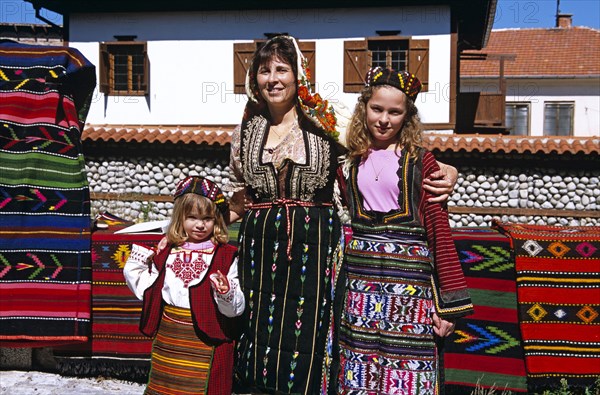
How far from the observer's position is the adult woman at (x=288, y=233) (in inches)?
102

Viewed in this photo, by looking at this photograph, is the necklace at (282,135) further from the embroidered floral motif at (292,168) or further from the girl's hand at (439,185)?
the girl's hand at (439,185)

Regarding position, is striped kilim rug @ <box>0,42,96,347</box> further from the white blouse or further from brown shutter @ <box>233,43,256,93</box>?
brown shutter @ <box>233,43,256,93</box>

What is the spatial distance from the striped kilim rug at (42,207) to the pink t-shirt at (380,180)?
7.38ft

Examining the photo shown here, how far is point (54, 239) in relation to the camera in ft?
12.6

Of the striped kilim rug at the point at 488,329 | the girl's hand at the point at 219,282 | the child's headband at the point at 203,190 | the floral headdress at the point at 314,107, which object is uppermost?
the floral headdress at the point at 314,107

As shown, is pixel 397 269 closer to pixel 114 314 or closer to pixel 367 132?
Answer: pixel 367 132

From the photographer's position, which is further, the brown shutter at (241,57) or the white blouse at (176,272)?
the brown shutter at (241,57)

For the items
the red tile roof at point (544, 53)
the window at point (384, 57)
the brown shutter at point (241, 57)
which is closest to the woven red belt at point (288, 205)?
the window at point (384, 57)

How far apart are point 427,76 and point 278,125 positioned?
12.9 meters

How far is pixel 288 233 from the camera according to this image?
2.62 m

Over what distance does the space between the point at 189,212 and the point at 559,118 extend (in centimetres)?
2682

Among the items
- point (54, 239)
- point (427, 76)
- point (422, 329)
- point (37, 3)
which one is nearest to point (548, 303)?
point (422, 329)

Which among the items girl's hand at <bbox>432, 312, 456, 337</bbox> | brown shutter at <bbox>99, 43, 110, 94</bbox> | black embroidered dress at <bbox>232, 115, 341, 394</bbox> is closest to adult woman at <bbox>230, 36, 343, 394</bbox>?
black embroidered dress at <bbox>232, 115, 341, 394</bbox>

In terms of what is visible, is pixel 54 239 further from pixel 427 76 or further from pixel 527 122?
pixel 527 122
